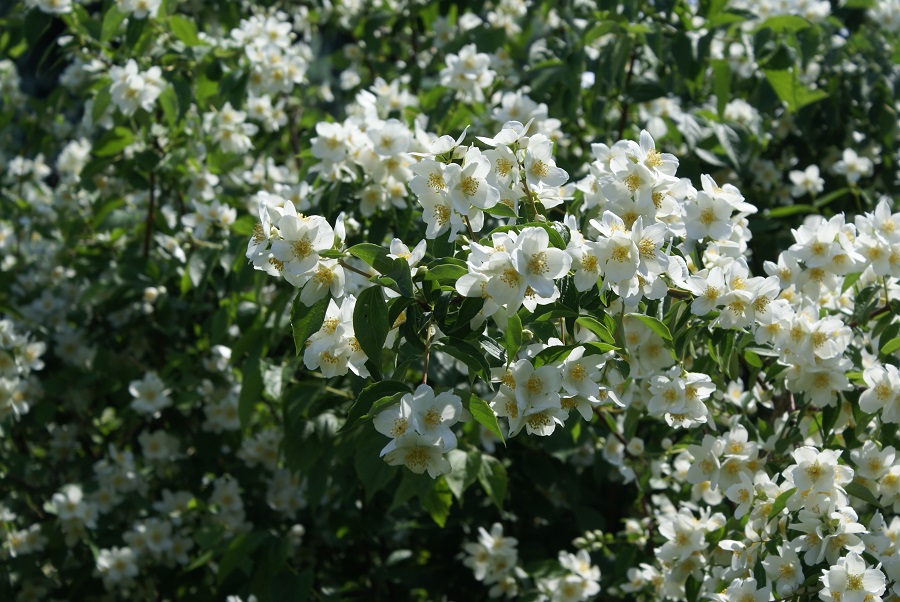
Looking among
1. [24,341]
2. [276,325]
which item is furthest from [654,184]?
[24,341]

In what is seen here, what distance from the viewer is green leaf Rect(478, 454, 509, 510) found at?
232 centimetres

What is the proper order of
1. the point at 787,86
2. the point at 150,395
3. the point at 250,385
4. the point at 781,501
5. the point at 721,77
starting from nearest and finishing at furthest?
1. the point at 781,501
2. the point at 250,385
3. the point at 721,77
4. the point at 787,86
5. the point at 150,395

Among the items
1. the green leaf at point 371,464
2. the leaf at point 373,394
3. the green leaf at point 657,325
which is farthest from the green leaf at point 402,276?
the green leaf at point 371,464

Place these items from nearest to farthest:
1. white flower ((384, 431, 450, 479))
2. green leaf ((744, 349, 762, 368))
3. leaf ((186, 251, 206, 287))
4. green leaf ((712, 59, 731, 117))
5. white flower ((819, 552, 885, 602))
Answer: white flower ((384, 431, 450, 479)) < white flower ((819, 552, 885, 602)) < green leaf ((744, 349, 762, 368)) < leaf ((186, 251, 206, 287)) < green leaf ((712, 59, 731, 117))

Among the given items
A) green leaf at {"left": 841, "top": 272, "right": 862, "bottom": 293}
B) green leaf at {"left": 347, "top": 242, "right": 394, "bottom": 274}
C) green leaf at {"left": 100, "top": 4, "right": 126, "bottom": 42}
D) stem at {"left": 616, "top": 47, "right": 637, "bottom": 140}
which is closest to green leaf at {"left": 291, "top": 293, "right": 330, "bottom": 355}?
green leaf at {"left": 347, "top": 242, "right": 394, "bottom": 274}

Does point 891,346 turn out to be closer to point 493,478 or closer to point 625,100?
point 493,478

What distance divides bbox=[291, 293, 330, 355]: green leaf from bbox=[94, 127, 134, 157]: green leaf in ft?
5.64

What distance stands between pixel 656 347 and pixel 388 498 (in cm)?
149

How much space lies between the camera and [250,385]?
2400 mm

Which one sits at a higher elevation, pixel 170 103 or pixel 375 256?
pixel 375 256

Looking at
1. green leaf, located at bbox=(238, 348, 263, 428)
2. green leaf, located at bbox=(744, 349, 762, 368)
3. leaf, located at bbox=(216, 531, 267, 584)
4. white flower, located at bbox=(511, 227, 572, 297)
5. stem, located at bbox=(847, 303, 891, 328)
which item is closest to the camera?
white flower, located at bbox=(511, 227, 572, 297)

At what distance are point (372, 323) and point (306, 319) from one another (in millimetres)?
133

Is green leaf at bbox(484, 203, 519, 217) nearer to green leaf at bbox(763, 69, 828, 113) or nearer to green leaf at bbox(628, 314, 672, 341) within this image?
green leaf at bbox(628, 314, 672, 341)

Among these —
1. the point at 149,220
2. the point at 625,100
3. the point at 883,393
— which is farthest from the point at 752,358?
the point at 149,220
